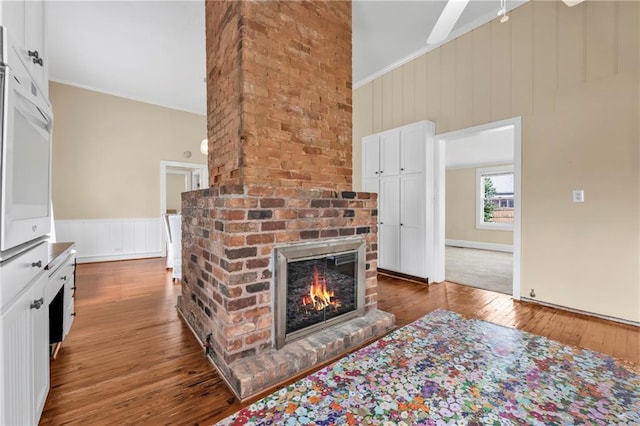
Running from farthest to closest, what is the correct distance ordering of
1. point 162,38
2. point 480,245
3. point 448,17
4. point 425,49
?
point 480,245 → point 425,49 → point 162,38 → point 448,17

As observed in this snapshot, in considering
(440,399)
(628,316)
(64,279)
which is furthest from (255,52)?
(628,316)

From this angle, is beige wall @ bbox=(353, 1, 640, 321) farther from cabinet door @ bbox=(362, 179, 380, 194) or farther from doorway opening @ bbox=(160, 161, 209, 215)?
doorway opening @ bbox=(160, 161, 209, 215)

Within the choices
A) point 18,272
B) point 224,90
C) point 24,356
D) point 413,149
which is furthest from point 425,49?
point 24,356

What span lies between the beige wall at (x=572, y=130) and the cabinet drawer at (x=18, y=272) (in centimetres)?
384

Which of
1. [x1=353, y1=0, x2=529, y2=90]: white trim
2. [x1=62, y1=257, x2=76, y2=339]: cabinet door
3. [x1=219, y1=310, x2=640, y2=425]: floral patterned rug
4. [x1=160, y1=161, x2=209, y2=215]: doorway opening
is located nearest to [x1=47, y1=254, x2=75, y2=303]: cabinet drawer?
[x1=62, y1=257, x2=76, y2=339]: cabinet door

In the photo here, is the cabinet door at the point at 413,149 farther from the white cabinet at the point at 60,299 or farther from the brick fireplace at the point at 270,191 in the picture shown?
the white cabinet at the point at 60,299

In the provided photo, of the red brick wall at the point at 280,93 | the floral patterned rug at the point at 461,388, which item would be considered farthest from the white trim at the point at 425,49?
the floral patterned rug at the point at 461,388

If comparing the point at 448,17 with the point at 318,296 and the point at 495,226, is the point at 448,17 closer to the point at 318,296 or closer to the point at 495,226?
the point at 318,296

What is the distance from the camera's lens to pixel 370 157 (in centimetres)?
443

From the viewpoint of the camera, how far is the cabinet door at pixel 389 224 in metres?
4.07

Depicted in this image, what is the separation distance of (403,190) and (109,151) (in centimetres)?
535

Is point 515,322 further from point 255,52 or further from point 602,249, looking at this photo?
point 255,52

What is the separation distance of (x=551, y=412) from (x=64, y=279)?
9.96ft

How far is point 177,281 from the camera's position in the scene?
385 centimetres
